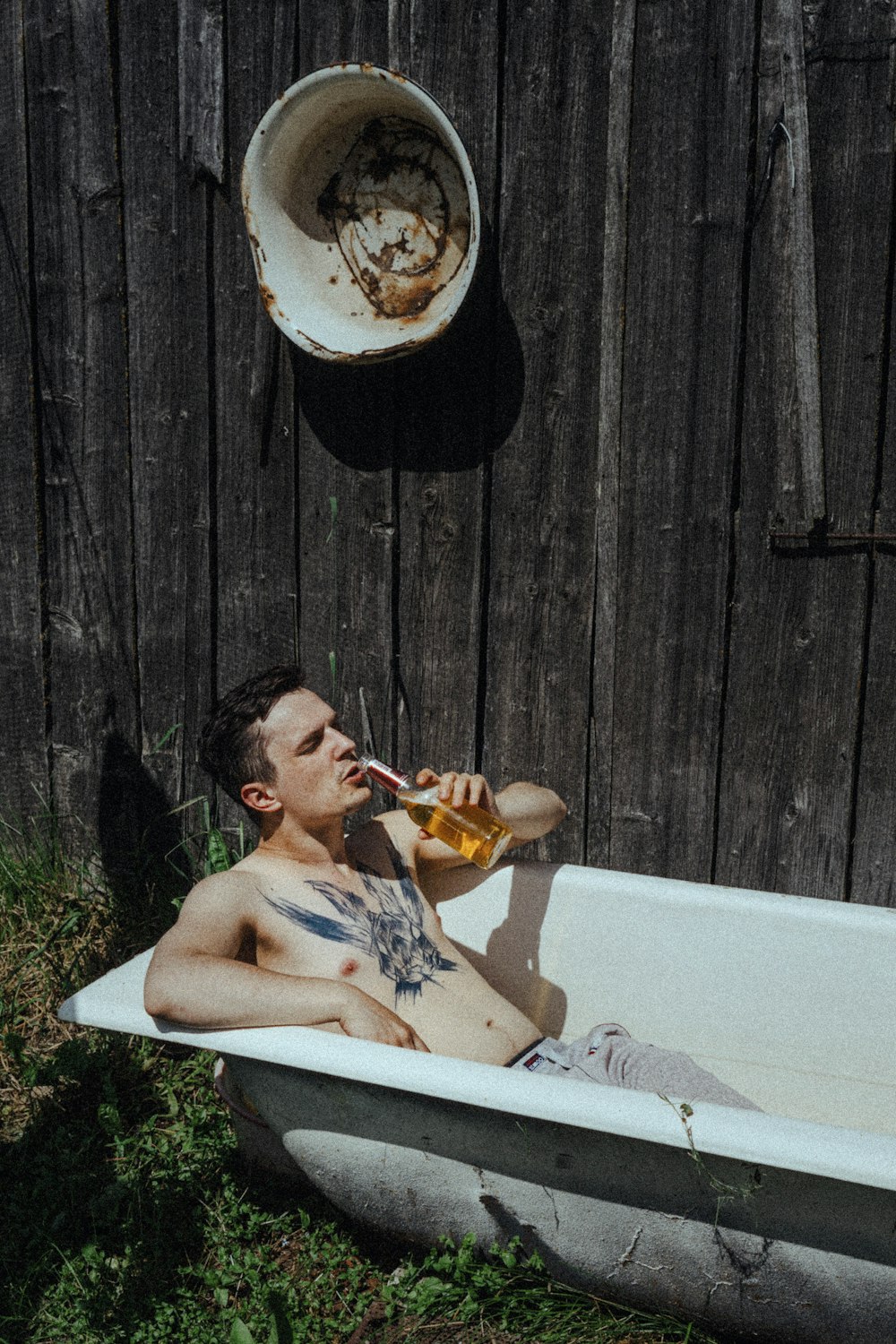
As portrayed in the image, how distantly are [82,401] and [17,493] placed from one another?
314 mm

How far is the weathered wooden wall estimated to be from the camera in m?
2.31

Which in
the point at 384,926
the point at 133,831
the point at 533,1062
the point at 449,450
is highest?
the point at 449,450

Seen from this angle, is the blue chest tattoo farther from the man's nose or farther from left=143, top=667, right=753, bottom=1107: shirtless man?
the man's nose

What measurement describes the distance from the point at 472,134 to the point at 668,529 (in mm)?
963

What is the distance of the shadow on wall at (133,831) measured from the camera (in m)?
2.98

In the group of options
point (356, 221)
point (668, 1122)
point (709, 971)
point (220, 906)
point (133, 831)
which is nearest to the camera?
point (668, 1122)

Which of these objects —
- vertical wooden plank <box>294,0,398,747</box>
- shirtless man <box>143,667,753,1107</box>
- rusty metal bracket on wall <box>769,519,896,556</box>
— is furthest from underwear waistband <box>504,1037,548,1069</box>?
rusty metal bracket on wall <box>769,519,896,556</box>

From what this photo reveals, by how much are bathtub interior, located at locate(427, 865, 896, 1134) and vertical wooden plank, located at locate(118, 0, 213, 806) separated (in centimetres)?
94

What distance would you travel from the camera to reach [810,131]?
225 centimetres

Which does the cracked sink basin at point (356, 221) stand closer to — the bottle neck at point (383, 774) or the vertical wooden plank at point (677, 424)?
the vertical wooden plank at point (677, 424)

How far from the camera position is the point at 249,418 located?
2740 millimetres

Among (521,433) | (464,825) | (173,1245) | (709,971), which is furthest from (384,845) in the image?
(521,433)

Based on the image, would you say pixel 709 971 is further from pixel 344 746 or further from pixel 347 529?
pixel 347 529

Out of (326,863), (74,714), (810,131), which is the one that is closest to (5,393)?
(74,714)
